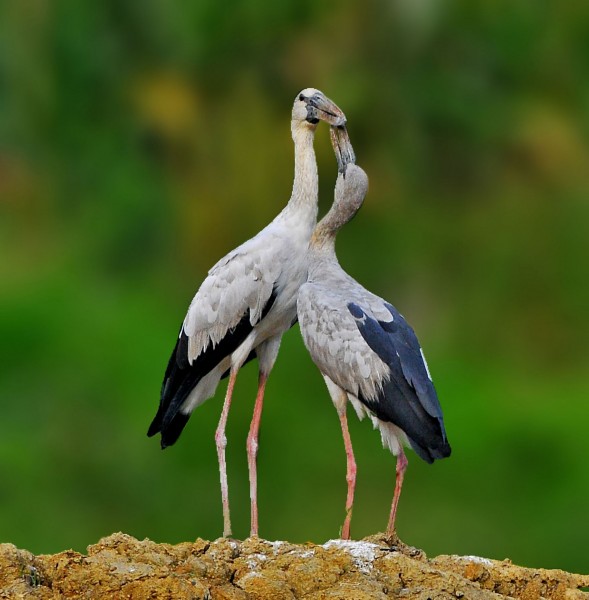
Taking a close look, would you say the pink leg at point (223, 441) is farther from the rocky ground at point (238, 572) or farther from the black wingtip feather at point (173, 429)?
the rocky ground at point (238, 572)

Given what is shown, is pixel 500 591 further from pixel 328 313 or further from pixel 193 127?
pixel 193 127

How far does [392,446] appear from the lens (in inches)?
292

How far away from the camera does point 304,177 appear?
8352mm

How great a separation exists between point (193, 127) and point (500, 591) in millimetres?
14036

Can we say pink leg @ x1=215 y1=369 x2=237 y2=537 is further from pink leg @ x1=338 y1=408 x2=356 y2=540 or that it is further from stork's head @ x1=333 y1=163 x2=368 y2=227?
stork's head @ x1=333 y1=163 x2=368 y2=227

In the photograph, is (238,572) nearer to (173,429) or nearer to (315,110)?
(173,429)

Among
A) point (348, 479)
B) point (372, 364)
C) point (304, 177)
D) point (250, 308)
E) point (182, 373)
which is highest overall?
point (304, 177)

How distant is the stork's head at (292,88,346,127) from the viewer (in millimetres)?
8344

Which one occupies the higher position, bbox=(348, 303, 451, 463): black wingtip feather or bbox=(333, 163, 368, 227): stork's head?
bbox=(333, 163, 368, 227): stork's head

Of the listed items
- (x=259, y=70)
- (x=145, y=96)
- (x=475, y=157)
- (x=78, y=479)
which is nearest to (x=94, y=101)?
(x=145, y=96)

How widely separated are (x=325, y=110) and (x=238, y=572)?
2632 mm

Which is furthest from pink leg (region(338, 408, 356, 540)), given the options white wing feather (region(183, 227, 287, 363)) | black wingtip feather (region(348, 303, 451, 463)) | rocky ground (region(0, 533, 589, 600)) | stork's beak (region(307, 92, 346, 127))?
stork's beak (region(307, 92, 346, 127))

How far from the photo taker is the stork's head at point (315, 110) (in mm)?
8344

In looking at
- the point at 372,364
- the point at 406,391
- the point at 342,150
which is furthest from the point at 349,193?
the point at 406,391
